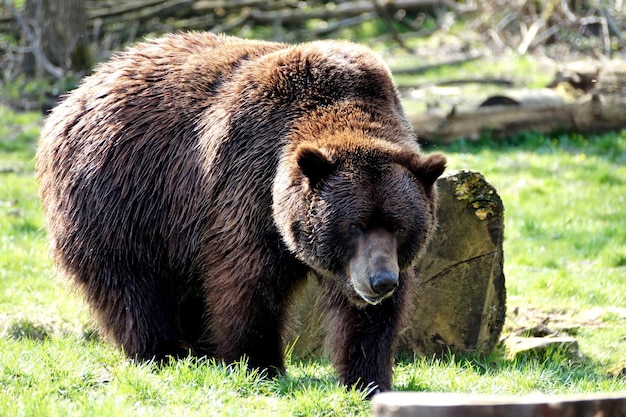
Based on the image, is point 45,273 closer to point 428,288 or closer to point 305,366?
point 305,366

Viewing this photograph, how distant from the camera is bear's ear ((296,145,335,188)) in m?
5.53

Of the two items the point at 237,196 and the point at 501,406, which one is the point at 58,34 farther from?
the point at 501,406

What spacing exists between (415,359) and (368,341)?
1.26 metres

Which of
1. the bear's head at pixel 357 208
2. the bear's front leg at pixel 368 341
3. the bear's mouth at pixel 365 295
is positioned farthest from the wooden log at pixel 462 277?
the bear's mouth at pixel 365 295

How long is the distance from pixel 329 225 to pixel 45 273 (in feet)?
13.8

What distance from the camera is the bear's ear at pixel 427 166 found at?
5.72m

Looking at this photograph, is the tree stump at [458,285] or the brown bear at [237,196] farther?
the tree stump at [458,285]

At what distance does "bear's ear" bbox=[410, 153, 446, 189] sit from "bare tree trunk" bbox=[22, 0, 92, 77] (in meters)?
10.9

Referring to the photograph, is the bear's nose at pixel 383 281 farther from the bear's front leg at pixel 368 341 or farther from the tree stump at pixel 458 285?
the tree stump at pixel 458 285

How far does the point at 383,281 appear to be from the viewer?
532 centimetres

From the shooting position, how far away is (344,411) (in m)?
5.38

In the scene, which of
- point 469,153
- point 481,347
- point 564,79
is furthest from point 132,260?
point 564,79

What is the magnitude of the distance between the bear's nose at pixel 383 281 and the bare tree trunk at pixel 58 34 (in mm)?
11287

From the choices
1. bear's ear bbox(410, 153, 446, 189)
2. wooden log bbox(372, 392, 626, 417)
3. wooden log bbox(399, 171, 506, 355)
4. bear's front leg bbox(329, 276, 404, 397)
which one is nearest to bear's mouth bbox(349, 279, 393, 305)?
bear's front leg bbox(329, 276, 404, 397)
